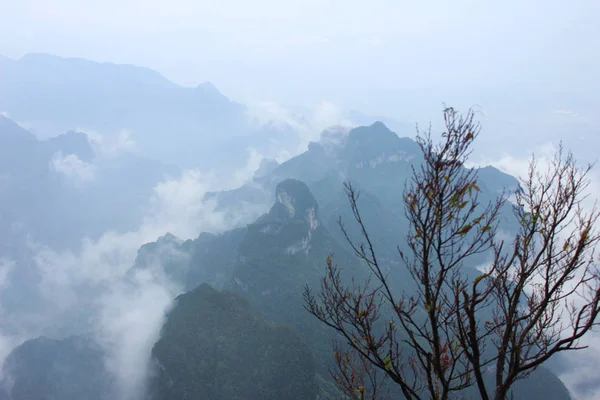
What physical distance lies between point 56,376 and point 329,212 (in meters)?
48.9

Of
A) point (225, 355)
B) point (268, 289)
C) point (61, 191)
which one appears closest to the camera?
point (225, 355)

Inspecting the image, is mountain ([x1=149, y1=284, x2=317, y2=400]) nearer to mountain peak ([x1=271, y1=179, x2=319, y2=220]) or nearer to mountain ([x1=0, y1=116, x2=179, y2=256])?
mountain peak ([x1=271, y1=179, x2=319, y2=220])

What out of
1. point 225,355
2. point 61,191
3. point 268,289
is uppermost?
point 61,191

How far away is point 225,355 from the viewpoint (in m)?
28.8

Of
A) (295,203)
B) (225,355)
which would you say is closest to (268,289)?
(225,355)

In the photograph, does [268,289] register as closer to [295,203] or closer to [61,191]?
[295,203]

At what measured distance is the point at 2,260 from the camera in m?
78.6

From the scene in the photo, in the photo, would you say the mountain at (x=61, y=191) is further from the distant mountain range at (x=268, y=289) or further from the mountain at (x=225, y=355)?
the mountain at (x=225, y=355)

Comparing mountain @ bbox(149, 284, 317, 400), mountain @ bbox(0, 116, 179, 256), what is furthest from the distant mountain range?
mountain @ bbox(0, 116, 179, 256)

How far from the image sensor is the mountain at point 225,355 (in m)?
→ 25.7

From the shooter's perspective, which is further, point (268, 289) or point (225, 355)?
point (268, 289)

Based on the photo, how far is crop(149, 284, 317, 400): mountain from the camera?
2567 cm

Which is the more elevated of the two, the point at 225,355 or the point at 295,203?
the point at 295,203

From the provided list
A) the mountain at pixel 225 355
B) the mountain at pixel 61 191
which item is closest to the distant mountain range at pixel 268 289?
the mountain at pixel 225 355
